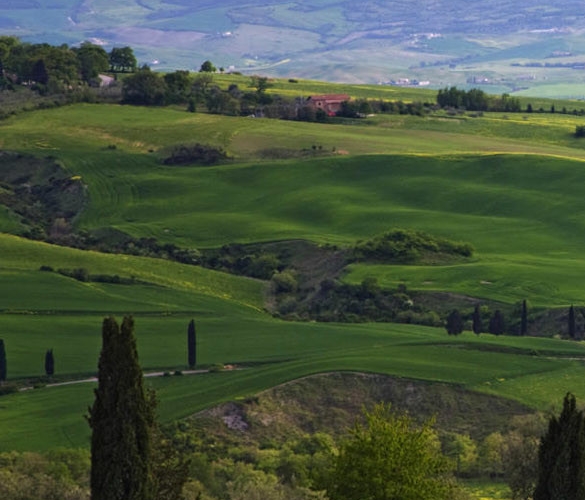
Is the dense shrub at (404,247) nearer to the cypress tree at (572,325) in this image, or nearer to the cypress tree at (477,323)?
the cypress tree at (477,323)

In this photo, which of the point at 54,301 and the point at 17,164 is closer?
the point at 54,301

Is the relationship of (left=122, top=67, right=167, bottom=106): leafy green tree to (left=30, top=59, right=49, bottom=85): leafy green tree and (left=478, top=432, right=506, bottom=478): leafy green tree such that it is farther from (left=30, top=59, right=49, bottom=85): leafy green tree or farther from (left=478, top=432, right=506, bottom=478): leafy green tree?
(left=478, top=432, right=506, bottom=478): leafy green tree

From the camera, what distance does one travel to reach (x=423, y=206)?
144 m

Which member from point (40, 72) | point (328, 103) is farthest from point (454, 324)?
point (40, 72)

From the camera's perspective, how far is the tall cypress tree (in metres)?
44.7

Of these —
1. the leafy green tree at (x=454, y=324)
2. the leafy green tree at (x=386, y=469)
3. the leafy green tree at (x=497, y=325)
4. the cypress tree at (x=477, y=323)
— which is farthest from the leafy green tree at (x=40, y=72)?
the leafy green tree at (x=386, y=469)

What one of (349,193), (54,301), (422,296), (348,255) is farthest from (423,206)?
(54,301)

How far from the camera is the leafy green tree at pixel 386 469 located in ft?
158

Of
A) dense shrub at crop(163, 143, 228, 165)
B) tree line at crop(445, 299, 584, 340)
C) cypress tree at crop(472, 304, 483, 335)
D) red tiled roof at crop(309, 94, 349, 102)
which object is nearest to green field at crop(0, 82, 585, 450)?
tree line at crop(445, 299, 584, 340)

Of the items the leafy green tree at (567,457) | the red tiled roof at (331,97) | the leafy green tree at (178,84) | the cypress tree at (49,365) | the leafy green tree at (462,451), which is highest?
the leafy green tree at (178,84)

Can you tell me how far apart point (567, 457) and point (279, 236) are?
89019 millimetres

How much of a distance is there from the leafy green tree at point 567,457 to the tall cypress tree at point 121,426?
432 inches

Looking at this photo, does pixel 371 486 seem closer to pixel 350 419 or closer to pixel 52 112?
pixel 350 419

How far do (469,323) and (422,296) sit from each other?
7546 millimetres
